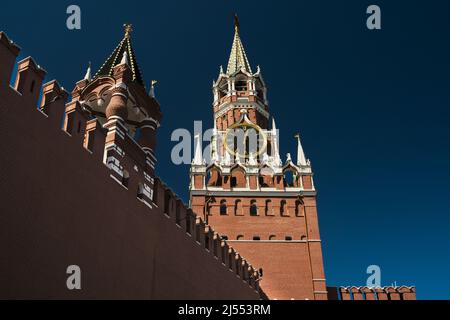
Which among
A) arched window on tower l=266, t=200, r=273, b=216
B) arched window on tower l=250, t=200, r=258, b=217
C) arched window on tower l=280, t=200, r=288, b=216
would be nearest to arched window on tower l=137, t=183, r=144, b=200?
arched window on tower l=250, t=200, r=258, b=217

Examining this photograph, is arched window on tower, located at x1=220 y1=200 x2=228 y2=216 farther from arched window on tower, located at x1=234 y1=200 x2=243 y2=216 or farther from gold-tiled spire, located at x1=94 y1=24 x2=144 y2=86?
gold-tiled spire, located at x1=94 y1=24 x2=144 y2=86

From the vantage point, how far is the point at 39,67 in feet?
29.5

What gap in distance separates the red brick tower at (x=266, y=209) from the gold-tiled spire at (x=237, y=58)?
9.80m

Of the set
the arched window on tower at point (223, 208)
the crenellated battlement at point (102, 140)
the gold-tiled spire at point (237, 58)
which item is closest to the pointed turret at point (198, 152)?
the arched window on tower at point (223, 208)

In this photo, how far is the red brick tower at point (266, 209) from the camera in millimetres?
26453

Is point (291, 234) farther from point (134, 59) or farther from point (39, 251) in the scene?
point (39, 251)

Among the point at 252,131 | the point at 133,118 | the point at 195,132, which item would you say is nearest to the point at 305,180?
the point at 252,131

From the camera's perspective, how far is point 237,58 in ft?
142

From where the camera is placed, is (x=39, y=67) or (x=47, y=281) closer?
(x=47, y=281)

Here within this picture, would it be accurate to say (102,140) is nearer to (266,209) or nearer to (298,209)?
(266,209)

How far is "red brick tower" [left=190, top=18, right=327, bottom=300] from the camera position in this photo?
26.5 metres

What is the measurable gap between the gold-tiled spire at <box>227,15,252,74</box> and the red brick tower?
9.80m
